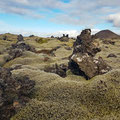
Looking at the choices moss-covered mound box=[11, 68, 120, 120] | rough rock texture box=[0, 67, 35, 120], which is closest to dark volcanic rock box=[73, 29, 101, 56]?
moss-covered mound box=[11, 68, 120, 120]

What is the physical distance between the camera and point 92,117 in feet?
51.2

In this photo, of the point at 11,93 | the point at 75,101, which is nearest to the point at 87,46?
the point at 75,101

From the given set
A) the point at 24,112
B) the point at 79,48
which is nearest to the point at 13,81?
the point at 24,112

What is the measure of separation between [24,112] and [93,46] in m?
32.6

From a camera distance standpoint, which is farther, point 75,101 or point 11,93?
point 11,93

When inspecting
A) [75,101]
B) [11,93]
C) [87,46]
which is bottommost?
[75,101]

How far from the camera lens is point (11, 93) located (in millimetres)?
17875

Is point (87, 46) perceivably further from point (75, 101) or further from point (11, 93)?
point (11, 93)

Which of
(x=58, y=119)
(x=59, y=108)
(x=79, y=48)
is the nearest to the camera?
(x=58, y=119)

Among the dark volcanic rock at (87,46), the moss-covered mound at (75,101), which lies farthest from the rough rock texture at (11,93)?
the dark volcanic rock at (87,46)

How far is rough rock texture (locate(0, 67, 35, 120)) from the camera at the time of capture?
1681cm

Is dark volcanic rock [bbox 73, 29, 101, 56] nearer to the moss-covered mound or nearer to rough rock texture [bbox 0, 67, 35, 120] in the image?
the moss-covered mound

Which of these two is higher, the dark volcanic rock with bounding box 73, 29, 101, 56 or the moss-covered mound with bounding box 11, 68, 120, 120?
the dark volcanic rock with bounding box 73, 29, 101, 56

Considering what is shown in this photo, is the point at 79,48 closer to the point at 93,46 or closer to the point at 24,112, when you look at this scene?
the point at 93,46
